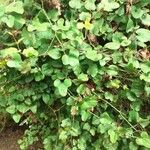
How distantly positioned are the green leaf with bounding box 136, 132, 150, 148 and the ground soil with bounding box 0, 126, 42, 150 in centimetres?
94

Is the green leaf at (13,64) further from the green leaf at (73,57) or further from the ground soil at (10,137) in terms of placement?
the ground soil at (10,137)

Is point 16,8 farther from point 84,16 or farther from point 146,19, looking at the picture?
point 146,19

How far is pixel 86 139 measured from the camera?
2014mm

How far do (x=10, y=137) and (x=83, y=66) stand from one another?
94 centimetres

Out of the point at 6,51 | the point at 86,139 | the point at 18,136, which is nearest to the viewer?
the point at 6,51

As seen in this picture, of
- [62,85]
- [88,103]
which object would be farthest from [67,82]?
[88,103]

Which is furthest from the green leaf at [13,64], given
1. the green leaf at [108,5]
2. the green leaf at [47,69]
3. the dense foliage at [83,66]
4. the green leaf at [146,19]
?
the green leaf at [146,19]

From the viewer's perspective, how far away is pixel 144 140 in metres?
1.83

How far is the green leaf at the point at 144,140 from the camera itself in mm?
1823

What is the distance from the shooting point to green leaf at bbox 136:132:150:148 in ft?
5.98

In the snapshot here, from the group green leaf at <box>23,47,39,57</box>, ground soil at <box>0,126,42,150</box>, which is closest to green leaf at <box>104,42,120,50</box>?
green leaf at <box>23,47,39,57</box>

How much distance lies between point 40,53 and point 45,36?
0.08m

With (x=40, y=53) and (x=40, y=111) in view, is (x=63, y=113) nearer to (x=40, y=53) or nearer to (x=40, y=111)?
(x=40, y=111)

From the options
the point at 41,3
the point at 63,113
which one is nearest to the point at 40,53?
the point at 41,3
